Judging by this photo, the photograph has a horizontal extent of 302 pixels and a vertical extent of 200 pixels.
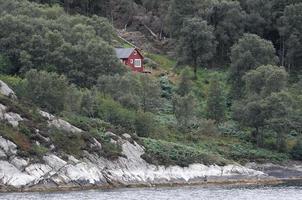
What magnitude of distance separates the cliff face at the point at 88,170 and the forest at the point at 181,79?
162cm

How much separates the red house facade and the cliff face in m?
45.5

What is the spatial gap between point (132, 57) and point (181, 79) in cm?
1568

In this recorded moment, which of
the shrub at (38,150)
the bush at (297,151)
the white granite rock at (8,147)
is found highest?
the white granite rock at (8,147)

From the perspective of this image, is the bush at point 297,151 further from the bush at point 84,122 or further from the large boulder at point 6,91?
the large boulder at point 6,91

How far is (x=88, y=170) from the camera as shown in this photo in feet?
277

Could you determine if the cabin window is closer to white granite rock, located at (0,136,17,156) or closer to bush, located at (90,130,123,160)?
bush, located at (90,130,123,160)

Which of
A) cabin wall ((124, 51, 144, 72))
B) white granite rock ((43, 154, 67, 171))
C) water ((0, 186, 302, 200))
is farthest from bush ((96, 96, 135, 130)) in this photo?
cabin wall ((124, 51, 144, 72))

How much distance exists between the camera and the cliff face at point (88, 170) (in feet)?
258

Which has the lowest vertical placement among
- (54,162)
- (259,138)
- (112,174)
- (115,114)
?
(259,138)

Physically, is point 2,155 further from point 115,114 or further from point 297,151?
point 297,151

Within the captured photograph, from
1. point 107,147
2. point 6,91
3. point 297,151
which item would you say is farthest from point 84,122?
point 297,151

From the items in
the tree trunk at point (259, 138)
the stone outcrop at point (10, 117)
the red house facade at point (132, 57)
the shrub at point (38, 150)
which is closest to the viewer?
the shrub at point (38, 150)

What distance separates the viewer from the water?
233 feet

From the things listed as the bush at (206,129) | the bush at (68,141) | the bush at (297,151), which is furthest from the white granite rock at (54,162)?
the bush at (297,151)
